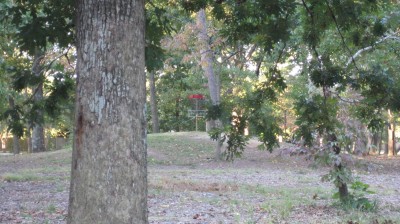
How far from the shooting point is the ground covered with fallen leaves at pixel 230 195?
794 centimetres

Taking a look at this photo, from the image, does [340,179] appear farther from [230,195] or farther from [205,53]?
[205,53]

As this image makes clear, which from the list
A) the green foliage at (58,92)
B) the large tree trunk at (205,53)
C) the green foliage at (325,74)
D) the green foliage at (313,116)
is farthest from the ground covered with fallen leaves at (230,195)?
the large tree trunk at (205,53)

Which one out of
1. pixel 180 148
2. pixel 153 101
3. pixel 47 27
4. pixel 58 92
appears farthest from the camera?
pixel 153 101

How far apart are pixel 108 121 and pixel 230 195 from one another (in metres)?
7.83

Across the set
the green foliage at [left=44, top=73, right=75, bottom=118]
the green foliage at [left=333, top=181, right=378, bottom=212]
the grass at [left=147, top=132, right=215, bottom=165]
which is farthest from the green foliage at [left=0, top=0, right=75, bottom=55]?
the grass at [left=147, top=132, right=215, bottom=165]

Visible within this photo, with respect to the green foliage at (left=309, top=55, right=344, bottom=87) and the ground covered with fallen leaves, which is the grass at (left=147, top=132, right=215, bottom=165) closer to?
the ground covered with fallen leaves

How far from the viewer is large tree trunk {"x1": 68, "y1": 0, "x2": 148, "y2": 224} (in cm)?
346

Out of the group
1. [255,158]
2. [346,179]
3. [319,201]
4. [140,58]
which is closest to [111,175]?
[140,58]

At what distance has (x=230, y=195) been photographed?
1101 centimetres

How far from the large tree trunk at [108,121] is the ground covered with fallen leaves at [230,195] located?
4091mm

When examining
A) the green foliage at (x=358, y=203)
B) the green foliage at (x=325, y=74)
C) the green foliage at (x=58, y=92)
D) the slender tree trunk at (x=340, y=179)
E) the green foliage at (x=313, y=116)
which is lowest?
the green foliage at (x=358, y=203)

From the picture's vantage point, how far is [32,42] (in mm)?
6250

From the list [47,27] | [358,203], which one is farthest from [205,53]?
→ [47,27]

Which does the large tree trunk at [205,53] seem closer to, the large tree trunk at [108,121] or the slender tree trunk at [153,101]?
the slender tree trunk at [153,101]
